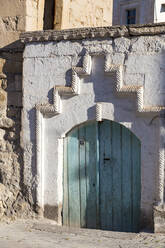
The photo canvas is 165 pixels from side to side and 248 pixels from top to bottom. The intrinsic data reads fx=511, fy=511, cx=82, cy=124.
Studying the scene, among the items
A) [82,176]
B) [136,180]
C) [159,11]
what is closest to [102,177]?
[82,176]

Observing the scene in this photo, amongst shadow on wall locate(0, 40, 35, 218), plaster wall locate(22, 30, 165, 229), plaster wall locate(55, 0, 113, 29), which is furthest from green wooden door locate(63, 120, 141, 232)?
plaster wall locate(55, 0, 113, 29)

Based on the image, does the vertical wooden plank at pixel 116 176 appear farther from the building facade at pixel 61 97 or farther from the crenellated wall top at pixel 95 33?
the crenellated wall top at pixel 95 33

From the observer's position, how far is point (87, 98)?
27.2ft

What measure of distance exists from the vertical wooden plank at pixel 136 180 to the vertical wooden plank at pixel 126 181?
7cm

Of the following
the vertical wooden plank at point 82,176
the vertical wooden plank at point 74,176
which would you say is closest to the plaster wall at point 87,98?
the vertical wooden plank at point 74,176

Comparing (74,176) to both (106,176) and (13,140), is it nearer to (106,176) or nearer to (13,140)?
(106,176)

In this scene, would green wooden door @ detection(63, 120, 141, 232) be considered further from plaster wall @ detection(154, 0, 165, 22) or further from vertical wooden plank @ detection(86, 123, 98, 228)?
plaster wall @ detection(154, 0, 165, 22)

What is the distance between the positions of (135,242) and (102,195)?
48.6 inches

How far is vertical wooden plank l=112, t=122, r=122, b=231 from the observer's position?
27.0 feet

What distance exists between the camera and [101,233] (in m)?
7.94

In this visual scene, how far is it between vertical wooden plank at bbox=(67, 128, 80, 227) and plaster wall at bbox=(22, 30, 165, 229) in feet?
0.50

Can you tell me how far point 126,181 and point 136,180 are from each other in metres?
0.18

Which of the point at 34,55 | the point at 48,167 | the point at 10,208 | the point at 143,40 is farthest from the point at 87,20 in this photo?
the point at 10,208

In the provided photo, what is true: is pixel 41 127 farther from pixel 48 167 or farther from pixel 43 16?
pixel 43 16
